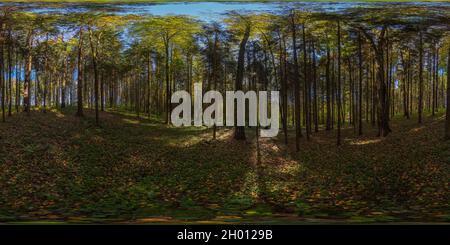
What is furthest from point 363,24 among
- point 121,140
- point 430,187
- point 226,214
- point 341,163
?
point 121,140

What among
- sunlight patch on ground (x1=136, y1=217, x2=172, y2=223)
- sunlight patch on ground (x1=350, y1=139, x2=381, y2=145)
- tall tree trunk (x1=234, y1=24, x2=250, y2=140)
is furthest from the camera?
sunlight patch on ground (x1=350, y1=139, x2=381, y2=145)

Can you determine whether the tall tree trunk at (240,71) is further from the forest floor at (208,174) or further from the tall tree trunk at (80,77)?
the tall tree trunk at (80,77)

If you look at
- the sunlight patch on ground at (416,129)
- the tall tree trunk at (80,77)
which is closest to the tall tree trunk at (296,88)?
the sunlight patch on ground at (416,129)

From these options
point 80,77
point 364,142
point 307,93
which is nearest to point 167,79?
point 80,77

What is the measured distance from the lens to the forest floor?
3764 millimetres

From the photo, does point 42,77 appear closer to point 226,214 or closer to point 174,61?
point 174,61

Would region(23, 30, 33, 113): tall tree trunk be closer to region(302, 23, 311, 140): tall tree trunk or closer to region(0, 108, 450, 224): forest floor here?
region(0, 108, 450, 224): forest floor

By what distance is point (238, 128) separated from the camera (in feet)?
12.8

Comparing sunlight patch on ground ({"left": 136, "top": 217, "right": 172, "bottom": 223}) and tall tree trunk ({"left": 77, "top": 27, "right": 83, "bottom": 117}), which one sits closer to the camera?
sunlight patch on ground ({"left": 136, "top": 217, "right": 172, "bottom": 223})

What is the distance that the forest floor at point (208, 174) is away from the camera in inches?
148

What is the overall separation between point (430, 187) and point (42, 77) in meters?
3.79

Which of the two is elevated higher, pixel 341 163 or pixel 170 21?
pixel 170 21

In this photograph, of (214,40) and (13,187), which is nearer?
(13,187)

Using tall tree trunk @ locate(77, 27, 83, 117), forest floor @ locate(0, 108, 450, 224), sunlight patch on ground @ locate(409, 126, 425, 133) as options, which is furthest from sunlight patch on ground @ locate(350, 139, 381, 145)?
tall tree trunk @ locate(77, 27, 83, 117)
